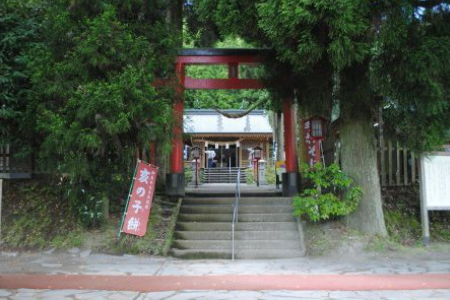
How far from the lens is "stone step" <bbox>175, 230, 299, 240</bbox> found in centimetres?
975

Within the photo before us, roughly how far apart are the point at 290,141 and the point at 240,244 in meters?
3.72

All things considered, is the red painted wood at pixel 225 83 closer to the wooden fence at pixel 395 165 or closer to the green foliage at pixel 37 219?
the wooden fence at pixel 395 165

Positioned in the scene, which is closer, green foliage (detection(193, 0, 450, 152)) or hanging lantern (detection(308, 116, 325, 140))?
green foliage (detection(193, 0, 450, 152))

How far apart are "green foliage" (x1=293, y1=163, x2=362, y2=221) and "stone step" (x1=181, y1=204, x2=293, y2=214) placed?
112cm

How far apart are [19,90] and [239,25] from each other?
510 centimetres

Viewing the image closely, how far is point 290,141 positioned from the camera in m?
12.1

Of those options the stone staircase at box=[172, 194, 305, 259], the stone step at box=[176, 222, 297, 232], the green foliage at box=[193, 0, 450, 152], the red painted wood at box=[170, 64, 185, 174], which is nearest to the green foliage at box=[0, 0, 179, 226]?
the red painted wood at box=[170, 64, 185, 174]

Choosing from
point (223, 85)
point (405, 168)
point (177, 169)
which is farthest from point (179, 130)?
point (405, 168)

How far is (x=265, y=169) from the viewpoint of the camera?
27312 millimetres

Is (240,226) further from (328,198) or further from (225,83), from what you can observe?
(225,83)

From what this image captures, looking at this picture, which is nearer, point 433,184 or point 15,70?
point 433,184

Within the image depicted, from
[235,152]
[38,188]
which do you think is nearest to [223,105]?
[235,152]

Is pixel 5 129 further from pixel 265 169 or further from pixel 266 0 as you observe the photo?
pixel 265 169

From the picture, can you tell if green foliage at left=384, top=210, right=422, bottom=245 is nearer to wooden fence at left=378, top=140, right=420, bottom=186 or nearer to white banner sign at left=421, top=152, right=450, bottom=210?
white banner sign at left=421, top=152, right=450, bottom=210
